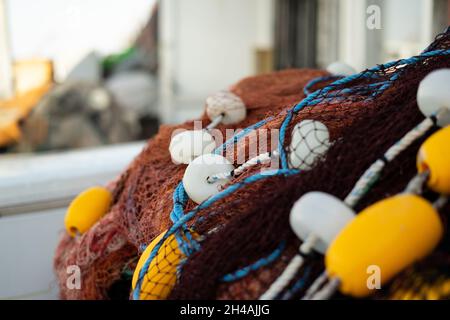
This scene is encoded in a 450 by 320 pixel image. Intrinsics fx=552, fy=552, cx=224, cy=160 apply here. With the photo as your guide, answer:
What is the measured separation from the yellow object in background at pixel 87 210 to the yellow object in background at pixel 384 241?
2.48 feet

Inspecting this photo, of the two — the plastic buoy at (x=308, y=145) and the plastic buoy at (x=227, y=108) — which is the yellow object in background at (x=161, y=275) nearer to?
the plastic buoy at (x=308, y=145)

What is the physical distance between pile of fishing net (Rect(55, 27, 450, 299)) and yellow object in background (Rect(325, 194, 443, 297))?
0.10 ft

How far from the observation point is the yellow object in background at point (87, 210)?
1.25 metres

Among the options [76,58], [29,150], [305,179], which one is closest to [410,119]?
[305,179]

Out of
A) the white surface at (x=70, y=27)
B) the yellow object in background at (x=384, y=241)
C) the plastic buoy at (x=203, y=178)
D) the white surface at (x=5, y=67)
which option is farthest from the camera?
the white surface at (x=70, y=27)

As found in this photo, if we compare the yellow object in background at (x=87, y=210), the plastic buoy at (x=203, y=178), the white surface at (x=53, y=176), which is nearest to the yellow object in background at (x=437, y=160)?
the plastic buoy at (x=203, y=178)

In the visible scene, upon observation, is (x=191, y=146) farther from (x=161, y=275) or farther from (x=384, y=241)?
(x=384, y=241)

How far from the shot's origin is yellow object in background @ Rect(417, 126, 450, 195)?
648 millimetres

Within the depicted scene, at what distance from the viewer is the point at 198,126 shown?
4.02ft

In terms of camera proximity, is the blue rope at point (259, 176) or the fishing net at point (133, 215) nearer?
the blue rope at point (259, 176)

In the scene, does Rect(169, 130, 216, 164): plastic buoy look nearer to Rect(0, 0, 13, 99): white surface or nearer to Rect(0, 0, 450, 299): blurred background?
Rect(0, 0, 450, 299): blurred background

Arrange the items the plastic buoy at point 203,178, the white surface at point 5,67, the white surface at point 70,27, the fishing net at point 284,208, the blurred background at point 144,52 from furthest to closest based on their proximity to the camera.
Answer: the white surface at point 70,27, the white surface at point 5,67, the blurred background at point 144,52, the plastic buoy at point 203,178, the fishing net at point 284,208

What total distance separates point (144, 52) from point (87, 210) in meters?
4.37
